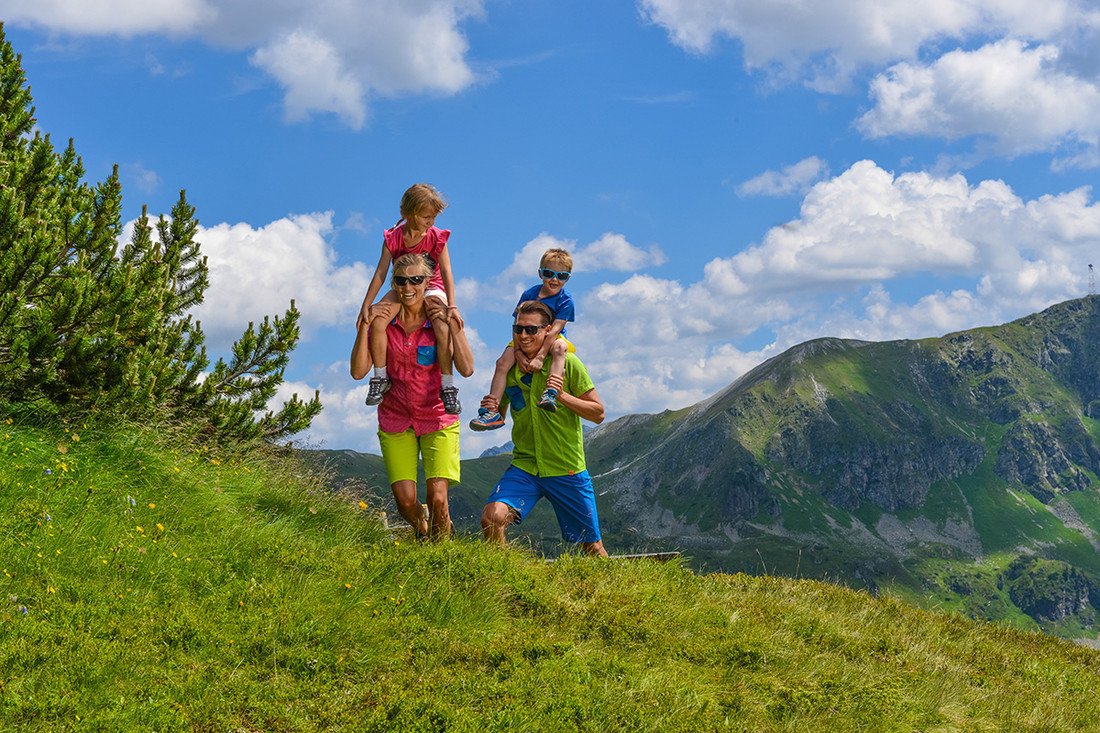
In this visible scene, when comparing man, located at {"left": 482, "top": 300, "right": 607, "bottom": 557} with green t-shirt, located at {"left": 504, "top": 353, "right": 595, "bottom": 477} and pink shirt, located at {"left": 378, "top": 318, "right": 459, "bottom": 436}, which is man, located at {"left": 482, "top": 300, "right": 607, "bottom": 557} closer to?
green t-shirt, located at {"left": 504, "top": 353, "right": 595, "bottom": 477}

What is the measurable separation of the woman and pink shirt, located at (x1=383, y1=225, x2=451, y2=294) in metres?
→ 0.16

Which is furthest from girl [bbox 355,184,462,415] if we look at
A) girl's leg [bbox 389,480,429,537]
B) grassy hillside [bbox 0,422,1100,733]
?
grassy hillside [bbox 0,422,1100,733]

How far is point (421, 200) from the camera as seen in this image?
28.0ft

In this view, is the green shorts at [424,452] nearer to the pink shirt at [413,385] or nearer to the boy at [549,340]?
the pink shirt at [413,385]

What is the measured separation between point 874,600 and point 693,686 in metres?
6.71

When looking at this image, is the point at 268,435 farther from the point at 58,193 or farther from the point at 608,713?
the point at 608,713

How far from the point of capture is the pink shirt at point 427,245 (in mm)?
8785

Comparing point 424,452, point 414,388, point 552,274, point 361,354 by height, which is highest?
point 552,274

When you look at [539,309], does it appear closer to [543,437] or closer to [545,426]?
[545,426]

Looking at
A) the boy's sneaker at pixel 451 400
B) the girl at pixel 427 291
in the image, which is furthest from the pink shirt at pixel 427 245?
the boy's sneaker at pixel 451 400

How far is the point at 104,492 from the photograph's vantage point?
890 cm

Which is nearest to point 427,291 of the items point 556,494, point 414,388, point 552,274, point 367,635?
point 414,388

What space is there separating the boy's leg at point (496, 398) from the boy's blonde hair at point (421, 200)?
1763 mm

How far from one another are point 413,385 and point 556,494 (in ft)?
6.71
